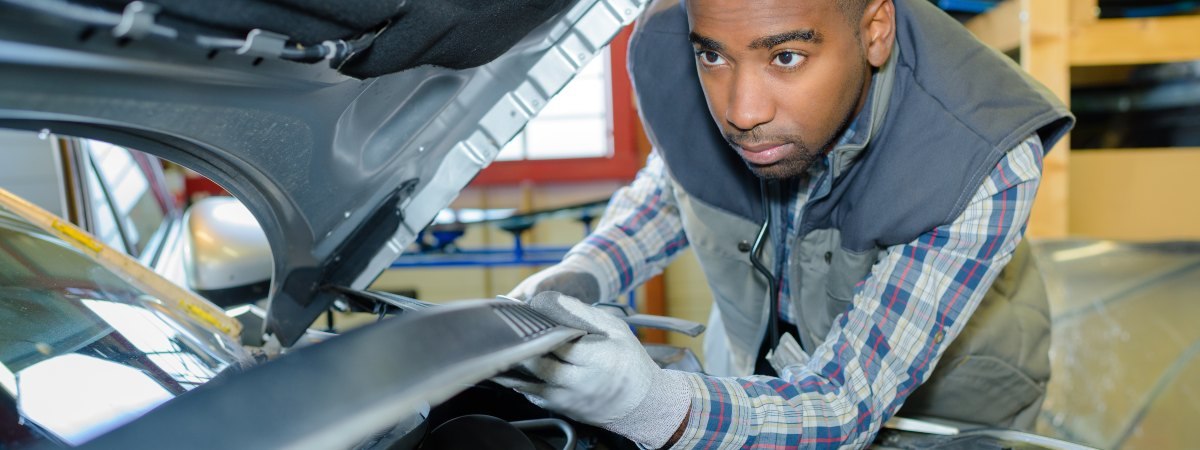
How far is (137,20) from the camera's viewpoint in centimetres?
52

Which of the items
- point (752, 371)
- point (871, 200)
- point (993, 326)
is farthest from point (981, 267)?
point (752, 371)

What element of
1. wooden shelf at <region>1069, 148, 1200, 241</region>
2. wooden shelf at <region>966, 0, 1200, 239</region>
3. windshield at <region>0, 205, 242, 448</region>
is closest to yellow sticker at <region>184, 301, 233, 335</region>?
windshield at <region>0, 205, 242, 448</region>

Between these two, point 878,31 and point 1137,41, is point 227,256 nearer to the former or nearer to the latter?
point 878,31

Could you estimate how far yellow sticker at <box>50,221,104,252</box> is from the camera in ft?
3.62

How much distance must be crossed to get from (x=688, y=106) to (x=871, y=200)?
36cm

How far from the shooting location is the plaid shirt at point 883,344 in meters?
0.87

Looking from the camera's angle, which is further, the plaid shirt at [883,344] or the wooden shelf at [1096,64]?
the wooden shelf at [1096,64]

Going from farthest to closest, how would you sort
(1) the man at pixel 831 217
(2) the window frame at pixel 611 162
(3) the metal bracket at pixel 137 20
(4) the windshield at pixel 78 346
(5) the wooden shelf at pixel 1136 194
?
(2) the window frame at pixel 611 162 → (5) the wooden shelf at pixel 1136 194 → (1) the man at pixel 831 217 → (4) the windshield at pixel 78 346 → (3) the metal bracket at pixel 137 20

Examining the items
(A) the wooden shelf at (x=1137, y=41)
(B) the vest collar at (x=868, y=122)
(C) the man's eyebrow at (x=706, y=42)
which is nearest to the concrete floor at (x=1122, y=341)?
(A) the wooden shelf at (x=1137, y=41)

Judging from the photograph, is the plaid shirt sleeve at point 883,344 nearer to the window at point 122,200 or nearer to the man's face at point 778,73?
the man's face at point 778,73

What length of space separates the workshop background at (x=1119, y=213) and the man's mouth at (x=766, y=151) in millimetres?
1281

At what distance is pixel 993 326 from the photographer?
51.4 inches

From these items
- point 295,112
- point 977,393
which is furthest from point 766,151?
point 977,393

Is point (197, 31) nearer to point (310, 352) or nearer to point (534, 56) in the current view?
point (310, 352)
